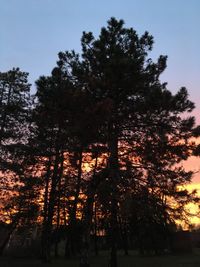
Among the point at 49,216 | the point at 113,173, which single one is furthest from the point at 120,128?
the point at 49,216

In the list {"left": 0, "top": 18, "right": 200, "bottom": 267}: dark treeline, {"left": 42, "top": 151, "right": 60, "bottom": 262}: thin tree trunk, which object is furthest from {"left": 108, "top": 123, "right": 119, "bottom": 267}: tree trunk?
{"left": 42, "top": 151, "right": 60, "bottom": 262}: thin tree trunk

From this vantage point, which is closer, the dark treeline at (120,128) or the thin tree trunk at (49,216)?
the dark treeline at (120,128)

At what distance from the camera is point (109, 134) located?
17.1m

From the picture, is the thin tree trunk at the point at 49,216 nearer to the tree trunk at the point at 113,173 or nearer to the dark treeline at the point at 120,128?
the dark treeline at the point at 120,128

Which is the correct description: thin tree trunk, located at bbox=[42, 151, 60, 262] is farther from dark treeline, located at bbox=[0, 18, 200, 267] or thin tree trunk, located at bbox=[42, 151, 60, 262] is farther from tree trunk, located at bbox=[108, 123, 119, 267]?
tree trunk, located at bbox=[108, 123, 119, 267]

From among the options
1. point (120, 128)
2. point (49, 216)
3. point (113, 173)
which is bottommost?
point (113, 173)

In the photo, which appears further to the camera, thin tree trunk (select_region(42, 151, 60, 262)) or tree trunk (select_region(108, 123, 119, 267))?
thin tree trunk (select_region(42, 151, 60, 262))

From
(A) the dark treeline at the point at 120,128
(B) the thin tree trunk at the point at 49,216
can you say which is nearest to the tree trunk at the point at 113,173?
(A) the dark treeline at the point at 120,128

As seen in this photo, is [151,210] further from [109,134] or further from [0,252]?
[0,252]

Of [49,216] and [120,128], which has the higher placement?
→ [120,128]

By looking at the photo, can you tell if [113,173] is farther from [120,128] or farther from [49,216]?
[49,216]

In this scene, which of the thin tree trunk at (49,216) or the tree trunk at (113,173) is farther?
the thin tree trunk at (49,216)

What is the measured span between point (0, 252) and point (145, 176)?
21.1 metres

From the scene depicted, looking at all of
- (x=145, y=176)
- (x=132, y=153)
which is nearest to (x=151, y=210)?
(x=145, y=176)
